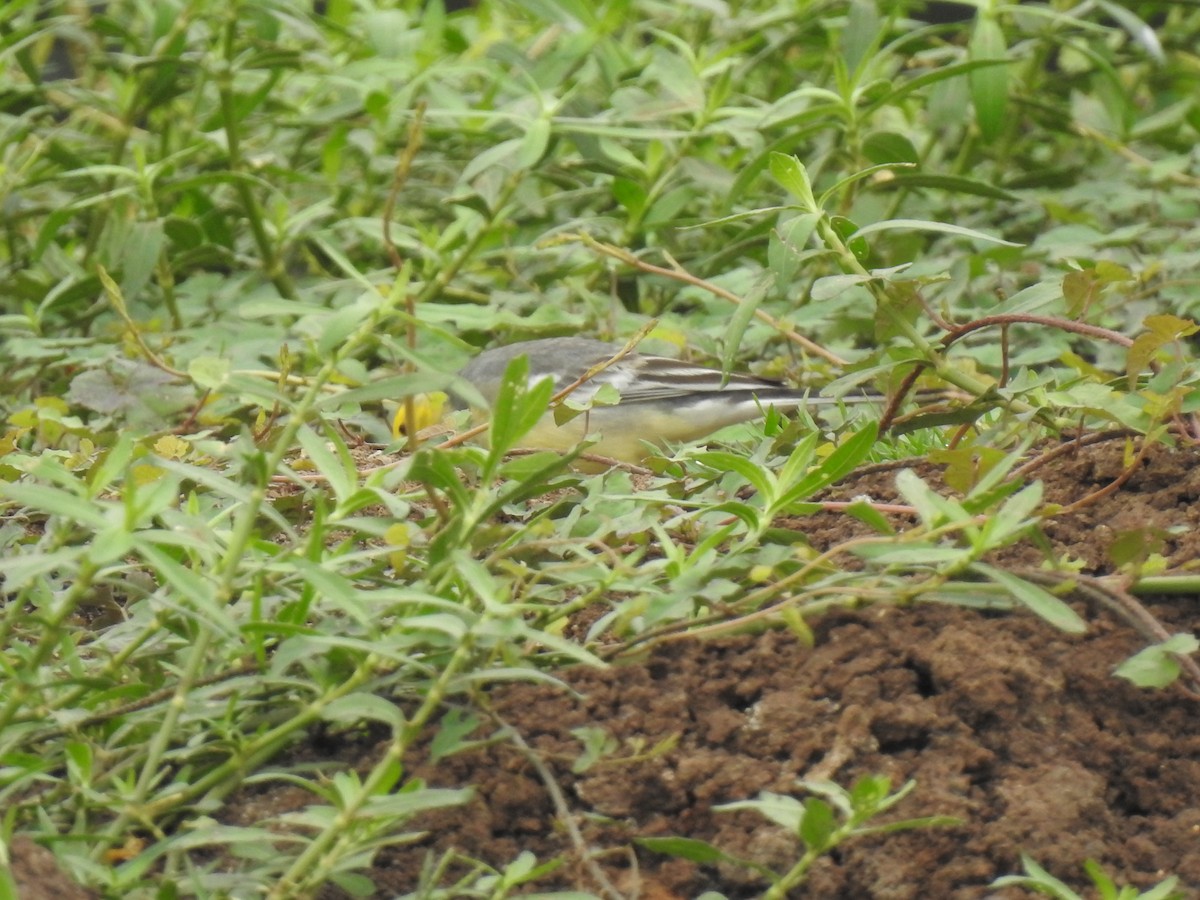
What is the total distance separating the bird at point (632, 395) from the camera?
518 centimetres

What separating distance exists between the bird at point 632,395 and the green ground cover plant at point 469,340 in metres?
0.11

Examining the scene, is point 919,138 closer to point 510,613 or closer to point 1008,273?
point 1008,273

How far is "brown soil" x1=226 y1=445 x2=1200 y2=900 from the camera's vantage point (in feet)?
7.89

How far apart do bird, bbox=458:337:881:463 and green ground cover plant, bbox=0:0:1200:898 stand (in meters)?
0.11

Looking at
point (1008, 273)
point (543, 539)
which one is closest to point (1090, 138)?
point (1008, 273)

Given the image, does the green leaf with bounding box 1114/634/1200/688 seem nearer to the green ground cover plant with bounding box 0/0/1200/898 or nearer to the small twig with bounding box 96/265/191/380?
the green ground cover plant with bounding box 0/0/1200/898

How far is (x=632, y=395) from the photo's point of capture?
17.6 feet

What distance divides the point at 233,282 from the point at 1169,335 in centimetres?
397

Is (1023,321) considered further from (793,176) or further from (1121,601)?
(1121,601)

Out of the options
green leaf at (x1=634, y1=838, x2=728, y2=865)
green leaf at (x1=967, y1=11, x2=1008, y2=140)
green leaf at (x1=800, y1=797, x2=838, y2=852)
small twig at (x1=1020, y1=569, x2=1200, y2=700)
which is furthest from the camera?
green leaf at (x1=967, y1=11, x2=1008, y2=140)

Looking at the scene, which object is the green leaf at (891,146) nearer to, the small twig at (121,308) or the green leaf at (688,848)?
the small twig at (121,308)

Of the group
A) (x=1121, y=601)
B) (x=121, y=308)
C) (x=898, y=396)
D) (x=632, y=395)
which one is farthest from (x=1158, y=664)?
(x=632, y=395)

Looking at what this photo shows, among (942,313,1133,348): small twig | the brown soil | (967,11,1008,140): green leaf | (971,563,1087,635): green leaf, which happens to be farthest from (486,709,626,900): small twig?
(967,11,1008,140): green leaf

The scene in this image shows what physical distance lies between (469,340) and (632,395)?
2.31 ft
